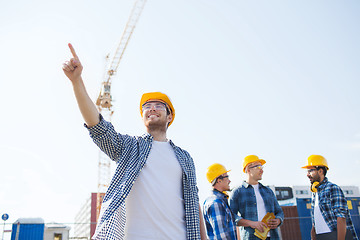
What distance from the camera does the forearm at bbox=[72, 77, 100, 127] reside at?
1.88 metres

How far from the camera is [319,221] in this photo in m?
4.82

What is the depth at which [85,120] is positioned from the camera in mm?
1897

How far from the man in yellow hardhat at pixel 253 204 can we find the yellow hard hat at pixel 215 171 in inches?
16.7

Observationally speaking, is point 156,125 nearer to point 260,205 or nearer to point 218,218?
point 218,218

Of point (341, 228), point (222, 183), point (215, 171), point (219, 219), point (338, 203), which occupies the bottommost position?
point (341, 228)

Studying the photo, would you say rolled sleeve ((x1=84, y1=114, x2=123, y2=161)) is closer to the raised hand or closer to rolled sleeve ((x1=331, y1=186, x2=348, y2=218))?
the raised hand

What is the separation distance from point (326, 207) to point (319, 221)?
0.26m

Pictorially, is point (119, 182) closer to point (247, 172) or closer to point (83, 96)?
point (83, 96)

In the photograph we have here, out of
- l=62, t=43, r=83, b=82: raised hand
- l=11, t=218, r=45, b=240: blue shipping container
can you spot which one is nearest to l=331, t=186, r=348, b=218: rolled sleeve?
l=62, t=43, r=83, b=82: raised hand

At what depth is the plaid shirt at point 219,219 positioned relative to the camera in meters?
4.00

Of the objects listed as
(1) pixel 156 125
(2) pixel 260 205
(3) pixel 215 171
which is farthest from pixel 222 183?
(1) pixel 156 125

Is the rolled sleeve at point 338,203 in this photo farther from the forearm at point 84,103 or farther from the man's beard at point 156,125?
the forearm at point 84,103

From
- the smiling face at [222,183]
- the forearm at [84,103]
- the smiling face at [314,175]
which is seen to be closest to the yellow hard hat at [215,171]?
the smiling face at [222,183]

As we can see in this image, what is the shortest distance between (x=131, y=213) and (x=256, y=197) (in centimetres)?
320
